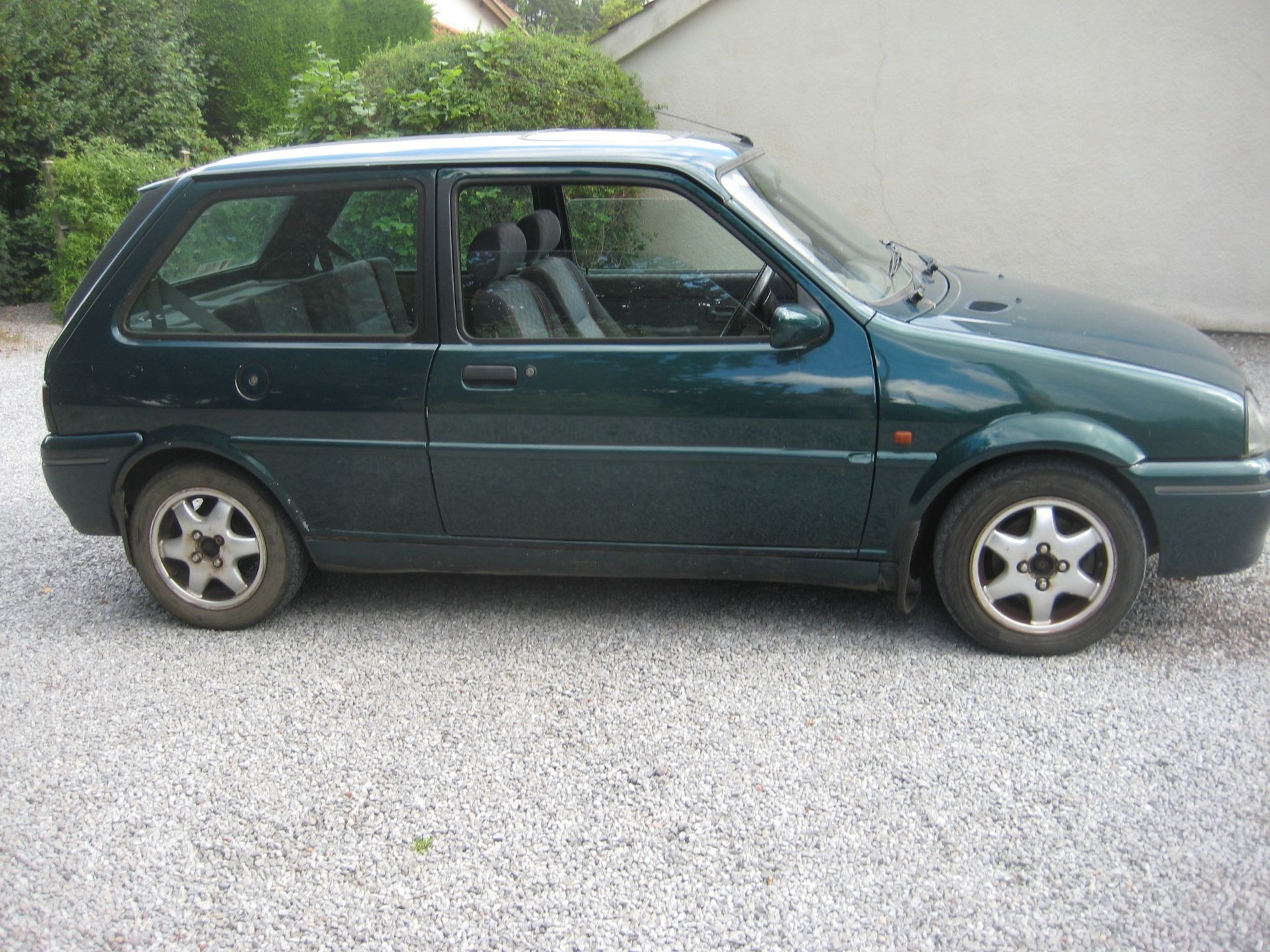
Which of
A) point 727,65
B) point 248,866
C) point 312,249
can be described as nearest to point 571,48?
Answer: point 727,65

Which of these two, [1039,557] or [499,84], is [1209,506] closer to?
[1039,557]

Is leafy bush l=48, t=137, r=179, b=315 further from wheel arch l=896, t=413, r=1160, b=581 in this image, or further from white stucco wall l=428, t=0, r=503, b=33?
white stucco wall l=428, t=0, r=503, b=33

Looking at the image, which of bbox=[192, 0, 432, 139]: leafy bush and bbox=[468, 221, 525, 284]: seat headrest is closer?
bbox=[468, 221, 525, 284]: seat headrest

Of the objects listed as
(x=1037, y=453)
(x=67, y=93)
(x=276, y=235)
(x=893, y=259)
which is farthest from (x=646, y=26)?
(x=67, y=93)

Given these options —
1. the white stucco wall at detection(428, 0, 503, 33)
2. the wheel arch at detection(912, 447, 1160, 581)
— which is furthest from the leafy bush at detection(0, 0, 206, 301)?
the wheel arch at detection(912, 447, 1160, 581)

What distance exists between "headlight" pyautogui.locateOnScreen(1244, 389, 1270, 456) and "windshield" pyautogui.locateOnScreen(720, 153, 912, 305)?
3.97ft

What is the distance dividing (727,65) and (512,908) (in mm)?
8434

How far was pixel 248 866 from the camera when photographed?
304 cm

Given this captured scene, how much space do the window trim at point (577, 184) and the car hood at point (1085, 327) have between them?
66 centimetres

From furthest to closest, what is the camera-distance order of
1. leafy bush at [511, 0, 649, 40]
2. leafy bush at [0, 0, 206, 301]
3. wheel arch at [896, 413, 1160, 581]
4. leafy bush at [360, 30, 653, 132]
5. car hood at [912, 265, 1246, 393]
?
leafy bush at [511, 0, 649, 40], leafy bush at [0, 0, 206, 301], leafy bush at [360, 30, 653, 132], car hood at [912, 265, 1246, 393], wheel arch at [896, 413, 1160, 581]

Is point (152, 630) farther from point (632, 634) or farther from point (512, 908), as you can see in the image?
point (512, 908)

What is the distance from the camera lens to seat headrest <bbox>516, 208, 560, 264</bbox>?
4.06 metres

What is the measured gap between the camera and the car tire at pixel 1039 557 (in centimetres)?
372

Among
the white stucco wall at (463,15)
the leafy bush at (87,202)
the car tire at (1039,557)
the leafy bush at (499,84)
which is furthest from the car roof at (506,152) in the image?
the white stucco wall at (463,15)
